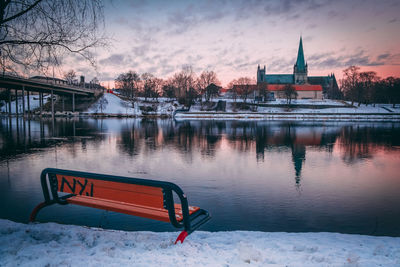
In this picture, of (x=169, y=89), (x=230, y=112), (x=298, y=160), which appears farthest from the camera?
(x=169, y=89)

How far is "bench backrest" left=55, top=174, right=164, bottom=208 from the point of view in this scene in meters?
4.65

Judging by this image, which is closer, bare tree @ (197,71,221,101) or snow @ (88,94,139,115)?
snow @ (88,94,139,115)

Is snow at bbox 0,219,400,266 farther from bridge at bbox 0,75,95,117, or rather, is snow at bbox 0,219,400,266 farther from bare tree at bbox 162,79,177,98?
bare tree at bbox 162,79,177,98

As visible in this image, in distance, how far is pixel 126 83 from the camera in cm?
11456

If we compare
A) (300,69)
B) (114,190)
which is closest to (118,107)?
(114,190)

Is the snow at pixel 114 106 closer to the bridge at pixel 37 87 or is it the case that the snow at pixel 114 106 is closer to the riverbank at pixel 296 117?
the bridge at pixel 37 87

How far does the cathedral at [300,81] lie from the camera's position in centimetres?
14100

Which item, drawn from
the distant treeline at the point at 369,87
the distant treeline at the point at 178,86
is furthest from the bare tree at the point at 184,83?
the distant treeline at the point at 369,87

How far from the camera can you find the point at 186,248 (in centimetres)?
459

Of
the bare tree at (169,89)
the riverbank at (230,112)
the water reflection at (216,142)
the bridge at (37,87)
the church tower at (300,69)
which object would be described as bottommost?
the water reflection at (216,142)

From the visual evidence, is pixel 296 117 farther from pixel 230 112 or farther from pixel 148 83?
pixel 148 83

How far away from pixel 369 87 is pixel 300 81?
51.7 meters

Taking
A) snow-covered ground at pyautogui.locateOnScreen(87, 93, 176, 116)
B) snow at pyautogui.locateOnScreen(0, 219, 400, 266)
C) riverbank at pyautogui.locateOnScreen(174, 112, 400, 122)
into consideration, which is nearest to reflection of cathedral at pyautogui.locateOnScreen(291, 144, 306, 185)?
snow at pyautogui.locateOnScreen(0, 219, 400, 266)

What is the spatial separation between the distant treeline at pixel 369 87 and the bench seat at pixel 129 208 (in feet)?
378
